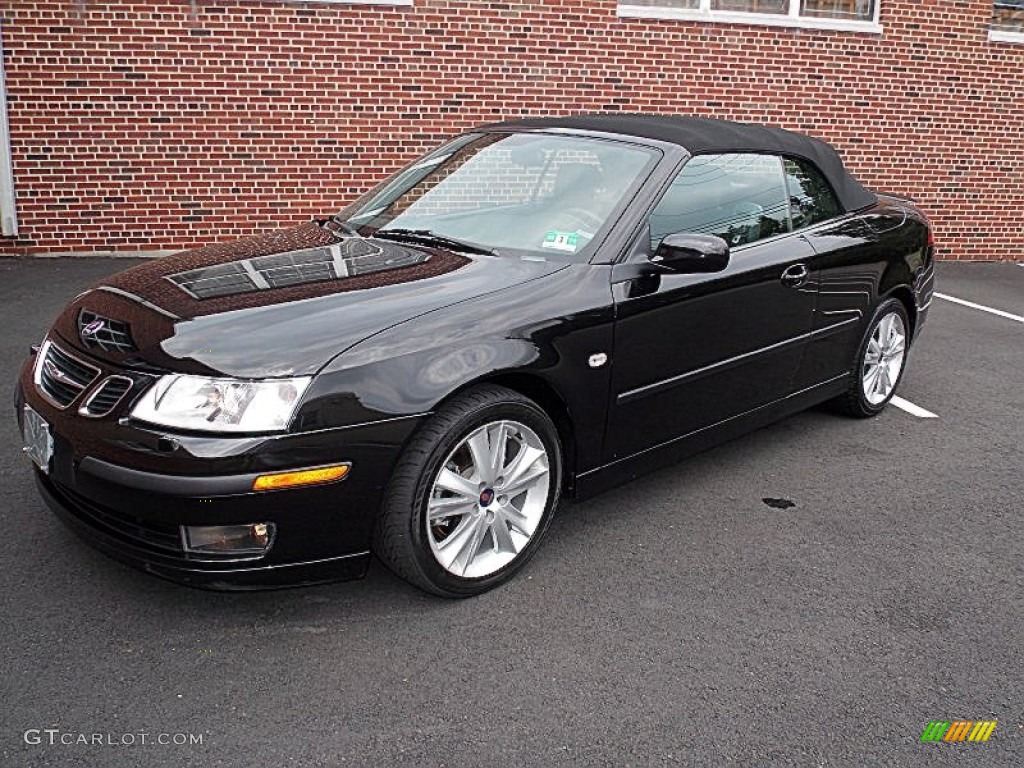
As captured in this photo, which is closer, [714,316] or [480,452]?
[480,452]

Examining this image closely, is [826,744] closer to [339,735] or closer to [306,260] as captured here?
[339,735]

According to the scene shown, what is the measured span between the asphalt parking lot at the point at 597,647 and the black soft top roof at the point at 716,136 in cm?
152

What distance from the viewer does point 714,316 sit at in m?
3.93

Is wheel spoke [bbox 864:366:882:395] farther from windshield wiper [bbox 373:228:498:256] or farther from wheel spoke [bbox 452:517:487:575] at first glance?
wheel spoke [bbox 452:517:487:575]

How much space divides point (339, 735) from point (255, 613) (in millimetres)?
722

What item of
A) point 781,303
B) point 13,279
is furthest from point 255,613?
point 13,279

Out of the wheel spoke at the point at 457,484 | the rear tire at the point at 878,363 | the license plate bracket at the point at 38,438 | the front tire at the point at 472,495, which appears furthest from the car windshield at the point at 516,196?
the rear tire at the point at 878,363

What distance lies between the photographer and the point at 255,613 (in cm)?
315

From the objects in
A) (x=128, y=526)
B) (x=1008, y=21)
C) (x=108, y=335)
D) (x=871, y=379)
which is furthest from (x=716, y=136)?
(x=1008, y=21)

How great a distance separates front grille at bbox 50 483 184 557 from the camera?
2832 millimetres

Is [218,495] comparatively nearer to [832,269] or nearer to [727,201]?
[727,201]

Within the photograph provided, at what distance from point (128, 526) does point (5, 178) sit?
669 centimetres

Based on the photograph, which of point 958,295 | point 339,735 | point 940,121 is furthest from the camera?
point 940,121

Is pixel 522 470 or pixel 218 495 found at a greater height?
pixel 218 495
